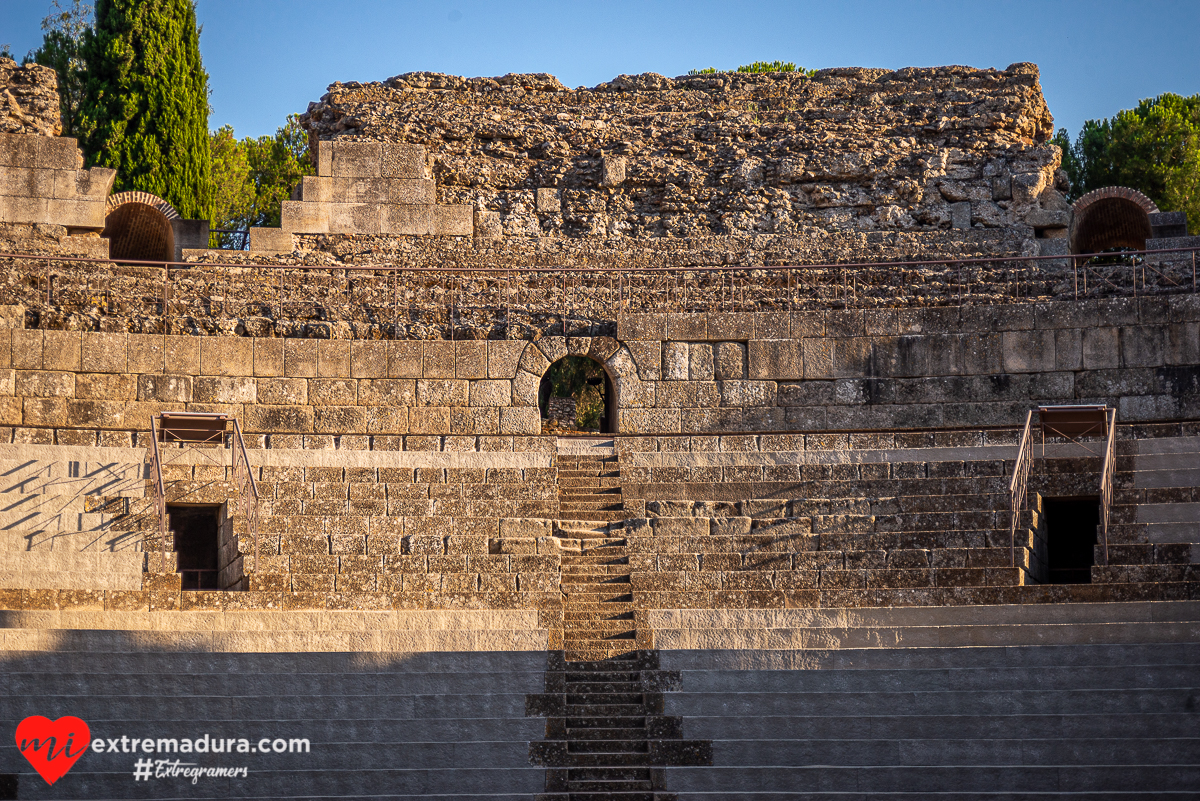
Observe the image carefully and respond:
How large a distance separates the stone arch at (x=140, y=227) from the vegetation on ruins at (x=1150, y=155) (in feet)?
58.2

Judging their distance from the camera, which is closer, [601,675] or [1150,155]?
[601,675]

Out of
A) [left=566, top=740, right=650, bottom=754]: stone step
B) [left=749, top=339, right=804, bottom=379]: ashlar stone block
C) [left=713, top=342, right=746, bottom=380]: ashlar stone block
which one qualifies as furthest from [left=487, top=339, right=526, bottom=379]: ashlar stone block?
[left=566, top=740, right=650, bottom=754]: stone step

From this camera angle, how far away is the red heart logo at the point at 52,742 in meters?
10.0

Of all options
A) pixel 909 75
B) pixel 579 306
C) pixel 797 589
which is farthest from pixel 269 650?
pixel 909 75

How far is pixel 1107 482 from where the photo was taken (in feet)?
42.8

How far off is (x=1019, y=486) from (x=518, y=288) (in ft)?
25.0

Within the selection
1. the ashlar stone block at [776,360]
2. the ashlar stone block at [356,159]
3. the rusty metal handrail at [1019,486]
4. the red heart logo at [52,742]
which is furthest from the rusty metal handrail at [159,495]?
the rusty metal handrail at [1019,486]

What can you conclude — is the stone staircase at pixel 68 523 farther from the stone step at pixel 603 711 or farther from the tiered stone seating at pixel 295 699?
the stone step at pixel 603 711

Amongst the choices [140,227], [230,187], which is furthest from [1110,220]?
[230,187]

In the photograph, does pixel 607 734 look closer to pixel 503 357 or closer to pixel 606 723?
pixel 606 723

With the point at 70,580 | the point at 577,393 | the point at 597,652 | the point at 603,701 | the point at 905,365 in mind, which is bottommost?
the point at 603,701

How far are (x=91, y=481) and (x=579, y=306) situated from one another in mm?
6605

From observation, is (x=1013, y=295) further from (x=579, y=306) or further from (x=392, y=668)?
(x=392, y=668)

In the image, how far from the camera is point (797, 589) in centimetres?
1248
